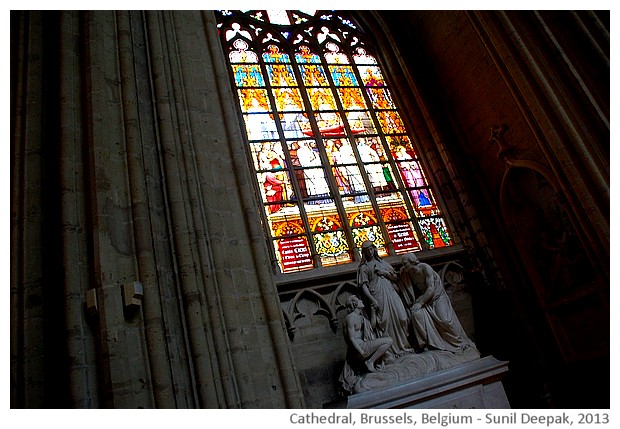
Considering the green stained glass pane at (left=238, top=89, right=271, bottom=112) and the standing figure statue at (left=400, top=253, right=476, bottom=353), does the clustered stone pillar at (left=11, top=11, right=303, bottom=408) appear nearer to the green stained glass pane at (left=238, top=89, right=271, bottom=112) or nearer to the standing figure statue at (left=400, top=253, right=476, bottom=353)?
the standing figure statue at (left=400, top=253, right=476, bottom=353)

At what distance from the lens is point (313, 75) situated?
743 centimetres

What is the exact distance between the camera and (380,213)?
634cm

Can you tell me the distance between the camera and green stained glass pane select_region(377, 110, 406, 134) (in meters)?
7.24

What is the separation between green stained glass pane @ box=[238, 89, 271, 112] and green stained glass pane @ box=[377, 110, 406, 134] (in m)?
1.75

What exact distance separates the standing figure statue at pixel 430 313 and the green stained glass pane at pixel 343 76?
146 inches

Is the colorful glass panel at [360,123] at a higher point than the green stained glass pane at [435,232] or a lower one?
higher

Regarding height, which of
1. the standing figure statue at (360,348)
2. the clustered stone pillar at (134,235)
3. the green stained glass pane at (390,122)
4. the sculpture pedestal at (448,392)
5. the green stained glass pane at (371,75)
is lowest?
the sculpture pedestal at (448,392)

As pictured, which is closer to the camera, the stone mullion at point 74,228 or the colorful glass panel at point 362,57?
the stone mullion at point 74,228

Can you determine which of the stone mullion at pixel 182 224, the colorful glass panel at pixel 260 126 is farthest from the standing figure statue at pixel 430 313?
the colorful glass panel at pixel 260 126

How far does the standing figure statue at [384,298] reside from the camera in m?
4.39

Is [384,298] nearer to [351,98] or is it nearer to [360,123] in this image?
[360,123]

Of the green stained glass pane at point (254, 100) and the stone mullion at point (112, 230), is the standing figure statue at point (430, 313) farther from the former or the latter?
the green stained glass pane at point (254, 100)

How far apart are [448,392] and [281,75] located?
516 centimetres

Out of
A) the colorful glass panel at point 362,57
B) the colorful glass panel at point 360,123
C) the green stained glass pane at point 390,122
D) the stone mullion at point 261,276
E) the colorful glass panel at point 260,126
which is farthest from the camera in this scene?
the colorful glass panel at point 362,57
